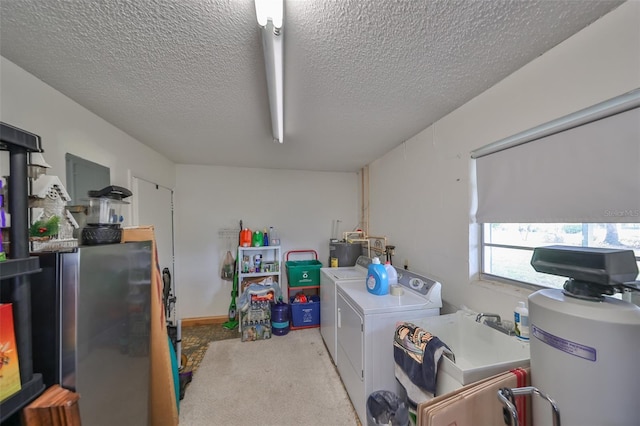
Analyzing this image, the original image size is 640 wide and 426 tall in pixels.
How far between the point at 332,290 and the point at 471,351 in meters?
1.34

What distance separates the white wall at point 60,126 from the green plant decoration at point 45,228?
500 millimetres

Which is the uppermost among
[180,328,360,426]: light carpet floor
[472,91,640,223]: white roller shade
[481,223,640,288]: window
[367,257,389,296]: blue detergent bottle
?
[472,91,640,223]: white roller shade

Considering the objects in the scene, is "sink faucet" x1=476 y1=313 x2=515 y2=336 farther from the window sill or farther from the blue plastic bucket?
the blue plastic bucket

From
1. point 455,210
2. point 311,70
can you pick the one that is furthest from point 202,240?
point 455,210

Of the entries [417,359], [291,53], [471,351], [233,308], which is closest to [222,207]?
[233,308]

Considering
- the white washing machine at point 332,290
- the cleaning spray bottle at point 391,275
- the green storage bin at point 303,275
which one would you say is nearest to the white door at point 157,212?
Result: the green storage bin at point 303,275

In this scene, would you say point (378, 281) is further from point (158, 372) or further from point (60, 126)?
point (60, 126)

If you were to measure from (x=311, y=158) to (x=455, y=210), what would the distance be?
1.94 m

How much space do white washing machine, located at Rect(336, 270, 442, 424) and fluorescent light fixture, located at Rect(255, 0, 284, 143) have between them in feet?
5.29

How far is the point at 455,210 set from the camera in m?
1.83

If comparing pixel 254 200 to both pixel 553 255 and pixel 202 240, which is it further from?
pixel 553 255

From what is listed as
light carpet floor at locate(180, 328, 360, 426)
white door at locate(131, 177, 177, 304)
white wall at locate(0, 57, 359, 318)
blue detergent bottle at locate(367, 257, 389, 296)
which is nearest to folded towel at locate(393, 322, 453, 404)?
blue detergent bottle at locate(367, 257, 389, 296)

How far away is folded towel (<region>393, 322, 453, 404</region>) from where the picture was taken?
1141 mm

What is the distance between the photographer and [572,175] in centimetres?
113
